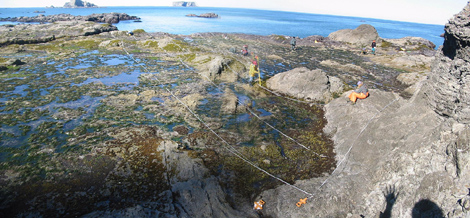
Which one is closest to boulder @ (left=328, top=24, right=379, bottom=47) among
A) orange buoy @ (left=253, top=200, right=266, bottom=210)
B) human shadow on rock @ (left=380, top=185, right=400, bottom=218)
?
human shadow on rock @ (left=380, top=185, right=400, bottom=218)

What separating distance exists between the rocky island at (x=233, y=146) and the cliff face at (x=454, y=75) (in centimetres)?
4

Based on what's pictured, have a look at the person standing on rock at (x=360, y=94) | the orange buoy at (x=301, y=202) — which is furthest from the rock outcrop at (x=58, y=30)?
the orange buoy at (x=301, y=202)

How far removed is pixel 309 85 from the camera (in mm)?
19953

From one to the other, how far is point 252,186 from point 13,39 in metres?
47.4

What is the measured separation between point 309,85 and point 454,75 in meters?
11.6

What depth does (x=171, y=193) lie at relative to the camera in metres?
8.95

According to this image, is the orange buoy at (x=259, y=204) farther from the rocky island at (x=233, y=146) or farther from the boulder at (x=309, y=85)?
the boulder at (x=309, y=85)

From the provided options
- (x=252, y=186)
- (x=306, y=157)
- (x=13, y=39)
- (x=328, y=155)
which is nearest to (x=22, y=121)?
(x=252, y=186)

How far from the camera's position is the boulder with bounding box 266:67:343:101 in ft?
63.8

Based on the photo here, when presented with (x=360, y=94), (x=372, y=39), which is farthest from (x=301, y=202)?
(x=372, y=39)

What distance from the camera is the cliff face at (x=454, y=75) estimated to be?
25.5 ft

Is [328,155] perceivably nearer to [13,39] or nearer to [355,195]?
[355,195]

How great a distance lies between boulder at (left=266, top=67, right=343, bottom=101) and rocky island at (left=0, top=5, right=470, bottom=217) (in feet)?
0.36

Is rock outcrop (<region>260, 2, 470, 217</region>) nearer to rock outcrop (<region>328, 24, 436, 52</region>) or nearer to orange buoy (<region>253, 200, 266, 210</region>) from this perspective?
orange buoy (<region>253, 200, 266, 210</region>)
